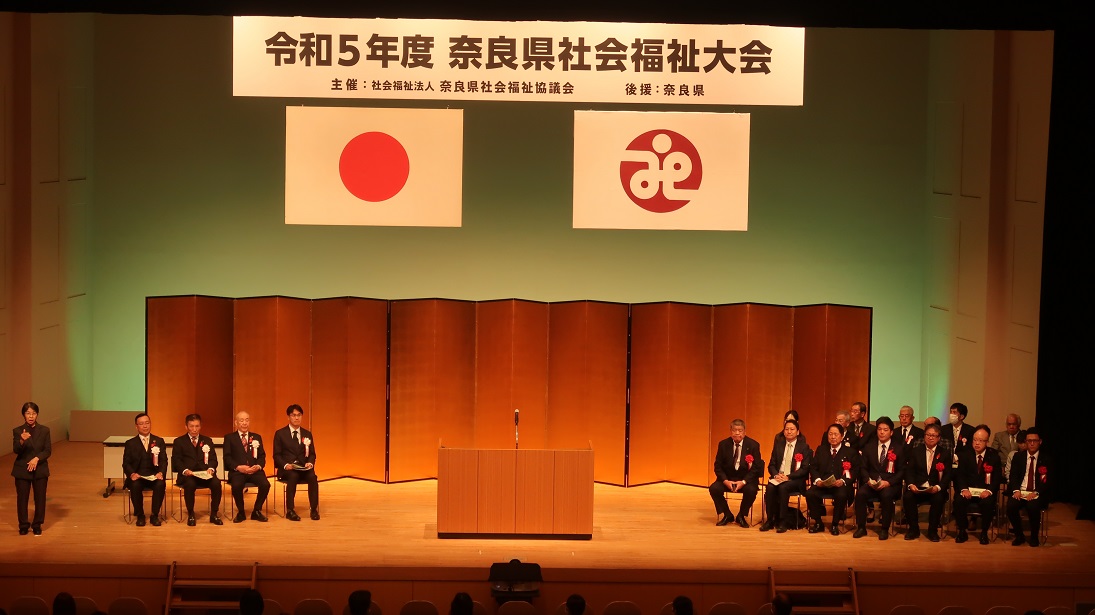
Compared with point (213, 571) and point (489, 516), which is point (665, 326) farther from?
point (213, 571)

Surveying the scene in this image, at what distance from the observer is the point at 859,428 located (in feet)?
35.0

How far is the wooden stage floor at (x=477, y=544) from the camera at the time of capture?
29.6ft

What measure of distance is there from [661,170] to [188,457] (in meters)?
4.14

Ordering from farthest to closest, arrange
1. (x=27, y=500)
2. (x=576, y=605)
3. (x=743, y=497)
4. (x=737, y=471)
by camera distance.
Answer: (x=737, y=471) < (x=743, y=497) < (x=27, y=500) < (x=576, y=605)

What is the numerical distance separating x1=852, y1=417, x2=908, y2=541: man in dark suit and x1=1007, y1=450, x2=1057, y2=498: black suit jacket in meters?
0.77

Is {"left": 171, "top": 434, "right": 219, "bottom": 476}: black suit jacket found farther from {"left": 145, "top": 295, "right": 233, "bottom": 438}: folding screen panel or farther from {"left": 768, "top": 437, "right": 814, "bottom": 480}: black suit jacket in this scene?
{"left": 768, "top": 437, "right": 814, "bottom": 480}: black suit jacket

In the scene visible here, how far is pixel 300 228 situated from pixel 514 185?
2.03 metres

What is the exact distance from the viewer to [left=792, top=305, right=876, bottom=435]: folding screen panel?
11.3 metres

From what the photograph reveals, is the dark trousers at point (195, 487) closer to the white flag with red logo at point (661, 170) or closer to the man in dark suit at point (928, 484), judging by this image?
the white flag with red logo at point (661, 170)

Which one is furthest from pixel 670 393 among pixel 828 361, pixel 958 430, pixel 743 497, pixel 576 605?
pixel 576 605

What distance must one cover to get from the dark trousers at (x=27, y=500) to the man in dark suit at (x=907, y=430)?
6.28 meters

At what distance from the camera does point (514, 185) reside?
12406 mm

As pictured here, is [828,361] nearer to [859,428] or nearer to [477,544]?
[859,428]

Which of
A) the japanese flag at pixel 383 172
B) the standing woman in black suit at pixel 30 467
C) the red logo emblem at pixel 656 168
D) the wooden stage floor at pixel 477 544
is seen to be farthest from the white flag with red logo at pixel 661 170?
the standing woman in black suit at pixel 30 467
